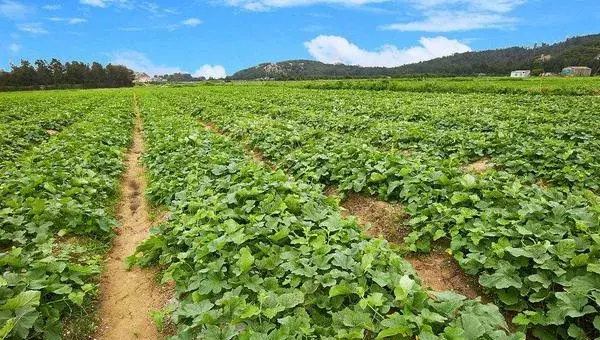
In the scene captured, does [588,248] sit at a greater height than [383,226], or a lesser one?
greater

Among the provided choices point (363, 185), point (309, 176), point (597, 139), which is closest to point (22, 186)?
point (309, 176)

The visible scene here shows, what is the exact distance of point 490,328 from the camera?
11.7 ft

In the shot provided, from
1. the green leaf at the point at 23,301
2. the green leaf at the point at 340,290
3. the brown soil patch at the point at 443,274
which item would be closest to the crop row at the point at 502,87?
the brown soil patch at the point at 443,274

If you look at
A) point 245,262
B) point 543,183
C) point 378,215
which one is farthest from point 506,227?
point 543,183

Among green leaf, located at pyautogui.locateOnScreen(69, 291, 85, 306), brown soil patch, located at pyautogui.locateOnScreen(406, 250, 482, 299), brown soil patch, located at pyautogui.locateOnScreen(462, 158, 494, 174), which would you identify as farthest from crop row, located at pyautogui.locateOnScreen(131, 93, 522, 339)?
brown soil patch, located at pyautogui.locateOnScreen(462, 158, 494, 174)

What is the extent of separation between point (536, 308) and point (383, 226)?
9.52 ft

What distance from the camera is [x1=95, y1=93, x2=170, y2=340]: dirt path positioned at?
15.2 feet

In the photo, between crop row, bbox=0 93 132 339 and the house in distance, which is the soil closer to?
crop row, bbox=0 93 132 339

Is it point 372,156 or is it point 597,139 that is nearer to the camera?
point 372,156

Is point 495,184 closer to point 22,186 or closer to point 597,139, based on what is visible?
point 597,139

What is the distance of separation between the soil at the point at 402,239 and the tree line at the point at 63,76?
10714 cm

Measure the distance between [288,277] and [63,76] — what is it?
119701mm

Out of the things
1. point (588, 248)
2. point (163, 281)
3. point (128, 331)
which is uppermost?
point (588, 248)

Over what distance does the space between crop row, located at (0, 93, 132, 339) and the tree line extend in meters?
101
